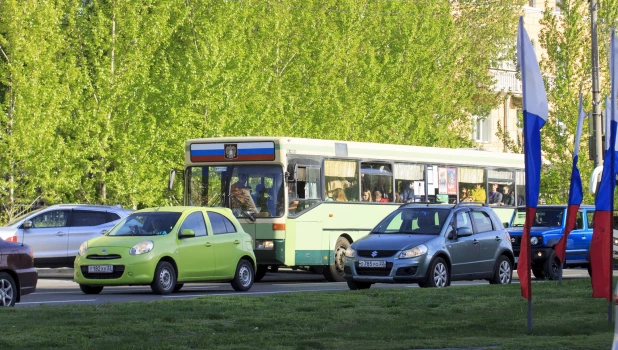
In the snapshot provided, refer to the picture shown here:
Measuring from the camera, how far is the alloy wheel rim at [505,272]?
23844mm

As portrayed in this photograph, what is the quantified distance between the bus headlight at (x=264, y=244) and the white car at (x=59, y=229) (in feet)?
17.0

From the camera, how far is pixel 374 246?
21781mm

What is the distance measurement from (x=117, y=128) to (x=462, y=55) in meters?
22.3

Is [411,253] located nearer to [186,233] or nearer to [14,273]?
[186,233]

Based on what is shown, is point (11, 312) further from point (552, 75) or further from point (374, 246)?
point (552, 75)

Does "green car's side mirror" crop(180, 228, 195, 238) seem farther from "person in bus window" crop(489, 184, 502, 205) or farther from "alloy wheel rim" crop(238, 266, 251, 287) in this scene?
"person in bus window" crop(489, 184, 502, 205)

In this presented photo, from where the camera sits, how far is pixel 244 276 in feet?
75.9

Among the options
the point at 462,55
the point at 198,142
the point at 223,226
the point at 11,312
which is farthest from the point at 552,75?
the point at 11,312

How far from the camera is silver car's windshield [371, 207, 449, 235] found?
22.5 meters

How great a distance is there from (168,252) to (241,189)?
498 centimetres

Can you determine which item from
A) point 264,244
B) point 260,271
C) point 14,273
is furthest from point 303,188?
point 14,273

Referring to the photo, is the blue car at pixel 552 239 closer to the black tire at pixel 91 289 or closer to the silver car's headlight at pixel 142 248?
the silver car's headlight at pixel 142 248

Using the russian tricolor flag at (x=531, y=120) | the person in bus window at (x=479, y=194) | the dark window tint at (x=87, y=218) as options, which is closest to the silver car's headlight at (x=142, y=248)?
the dark window tint at (x=87, y=218)

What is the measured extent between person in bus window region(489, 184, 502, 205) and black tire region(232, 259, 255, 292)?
11.1 m
